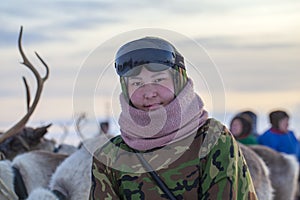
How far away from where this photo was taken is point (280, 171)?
7.59m

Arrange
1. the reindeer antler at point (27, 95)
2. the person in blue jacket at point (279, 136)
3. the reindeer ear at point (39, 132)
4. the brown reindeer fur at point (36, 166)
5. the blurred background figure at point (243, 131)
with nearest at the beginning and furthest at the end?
the brown reindeer fur at point (36, 166)
the reindeer antler at point (27, 95)
the reindeer ear at point (39, 132)
the blurred background figure at point (243, 131)
the person in blue jacket at point (279, 136)

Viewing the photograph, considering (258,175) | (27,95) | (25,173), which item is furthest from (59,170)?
(258,175)

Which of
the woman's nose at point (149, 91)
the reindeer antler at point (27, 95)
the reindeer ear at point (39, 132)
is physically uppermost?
the woman's nose at point (149, 91)

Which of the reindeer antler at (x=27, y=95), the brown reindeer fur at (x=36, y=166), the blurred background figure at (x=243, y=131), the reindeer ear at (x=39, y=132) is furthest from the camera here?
the blurred background figure at (x=243, y=131)

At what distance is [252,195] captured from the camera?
2.97 metres

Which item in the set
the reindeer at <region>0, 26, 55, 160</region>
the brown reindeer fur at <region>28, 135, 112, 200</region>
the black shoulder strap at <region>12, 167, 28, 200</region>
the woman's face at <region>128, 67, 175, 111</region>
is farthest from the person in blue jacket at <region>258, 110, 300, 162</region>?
the woman's face at <region>128, 67, 175, 111</region>

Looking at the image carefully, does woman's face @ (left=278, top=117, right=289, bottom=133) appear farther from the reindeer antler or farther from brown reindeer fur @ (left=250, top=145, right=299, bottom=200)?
the reindeer antler

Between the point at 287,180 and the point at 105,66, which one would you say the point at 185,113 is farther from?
the point at 287,180

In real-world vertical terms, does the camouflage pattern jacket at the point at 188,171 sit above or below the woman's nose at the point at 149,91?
below

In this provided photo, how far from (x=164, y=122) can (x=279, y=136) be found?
23.1 feet

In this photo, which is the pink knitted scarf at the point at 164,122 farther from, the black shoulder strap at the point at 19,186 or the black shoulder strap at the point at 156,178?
the black shoulder strap at the point at 19,186

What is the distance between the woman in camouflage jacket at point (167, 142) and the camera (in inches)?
113

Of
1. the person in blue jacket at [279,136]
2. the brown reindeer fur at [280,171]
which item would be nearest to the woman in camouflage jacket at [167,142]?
the brown reindeer fur at [280,171]

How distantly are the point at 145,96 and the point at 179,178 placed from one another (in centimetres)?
35
